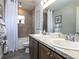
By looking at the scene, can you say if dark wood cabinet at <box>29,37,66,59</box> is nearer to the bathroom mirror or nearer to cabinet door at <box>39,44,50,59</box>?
cabinet door at <box>39,44,50,59</box>

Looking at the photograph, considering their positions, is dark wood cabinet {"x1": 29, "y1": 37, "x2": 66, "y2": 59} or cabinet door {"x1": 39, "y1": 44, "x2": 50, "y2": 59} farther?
cabinet door {"x1": 39, "y1": 44, "x2": 50, "y2": 59}

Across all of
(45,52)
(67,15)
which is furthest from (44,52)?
(67,15)

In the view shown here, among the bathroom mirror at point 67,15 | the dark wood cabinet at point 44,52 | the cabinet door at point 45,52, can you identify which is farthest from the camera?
the bathroom mirror at point 67,15

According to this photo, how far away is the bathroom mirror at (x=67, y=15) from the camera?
1846 mm

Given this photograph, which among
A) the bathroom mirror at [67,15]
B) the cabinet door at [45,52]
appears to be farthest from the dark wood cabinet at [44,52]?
the bathroom mirror at [67,15]

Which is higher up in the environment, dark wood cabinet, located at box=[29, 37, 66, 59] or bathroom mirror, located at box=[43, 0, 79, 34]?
bathroom mirror, located at box=[43, 0, 79, 34]

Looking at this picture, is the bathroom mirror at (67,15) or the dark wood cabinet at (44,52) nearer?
the dark wood cabinet at (44,52)

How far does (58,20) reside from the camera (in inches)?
94.9

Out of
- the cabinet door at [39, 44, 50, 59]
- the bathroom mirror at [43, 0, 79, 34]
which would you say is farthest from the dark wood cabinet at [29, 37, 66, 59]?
the bathroom mirror at [43, 0, 79, 34]

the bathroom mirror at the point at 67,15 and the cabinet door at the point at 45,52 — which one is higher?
the bathroom mirror at the point at 67,15

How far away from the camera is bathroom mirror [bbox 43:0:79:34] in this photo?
6.06 feet

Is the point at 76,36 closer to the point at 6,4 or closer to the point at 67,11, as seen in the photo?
the point at 67,11

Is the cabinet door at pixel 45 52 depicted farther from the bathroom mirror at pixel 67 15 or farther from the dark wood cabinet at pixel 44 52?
the bathroom mirror at pixel 67 15

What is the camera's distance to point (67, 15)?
2.10 meters
